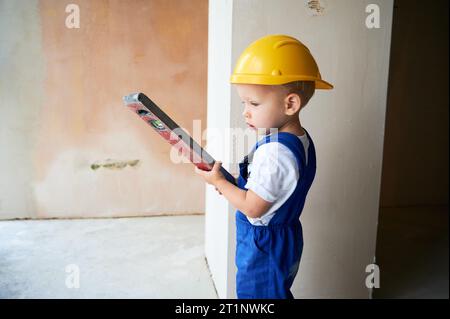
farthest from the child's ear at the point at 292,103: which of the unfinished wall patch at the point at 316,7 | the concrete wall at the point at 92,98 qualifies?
the concrete wall at the point at 92,98

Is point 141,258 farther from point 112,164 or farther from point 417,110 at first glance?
point 417,110

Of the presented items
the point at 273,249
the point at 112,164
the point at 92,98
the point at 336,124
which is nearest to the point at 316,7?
the point at 336,124

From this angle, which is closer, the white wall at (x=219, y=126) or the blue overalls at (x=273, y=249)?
the blue overalls at (x=273, y=249)

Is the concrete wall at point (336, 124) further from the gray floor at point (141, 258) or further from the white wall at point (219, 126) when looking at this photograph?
the gray floor at point (141, 258)

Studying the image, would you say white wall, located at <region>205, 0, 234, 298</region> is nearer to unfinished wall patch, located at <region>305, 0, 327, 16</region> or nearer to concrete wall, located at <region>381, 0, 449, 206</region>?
unfinished wall patch, located at <region>305, 0, 327, 16</region>

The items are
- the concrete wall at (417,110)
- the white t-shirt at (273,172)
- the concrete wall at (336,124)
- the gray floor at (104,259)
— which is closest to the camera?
the white t-shirt at (273,172)

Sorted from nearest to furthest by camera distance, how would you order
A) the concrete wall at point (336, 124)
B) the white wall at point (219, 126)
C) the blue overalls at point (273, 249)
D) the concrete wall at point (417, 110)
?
the blue overalls at point (273, 249) → the concrete wall at point (336, 124) → the white wall at point (219, 126) → the concrete wall at point (417, 110)

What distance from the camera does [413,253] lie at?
273cm

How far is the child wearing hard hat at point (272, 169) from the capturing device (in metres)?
1.12

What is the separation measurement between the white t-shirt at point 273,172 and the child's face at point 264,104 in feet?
Result: 0.24

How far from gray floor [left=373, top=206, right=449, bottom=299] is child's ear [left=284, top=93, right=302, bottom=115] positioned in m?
1.43
